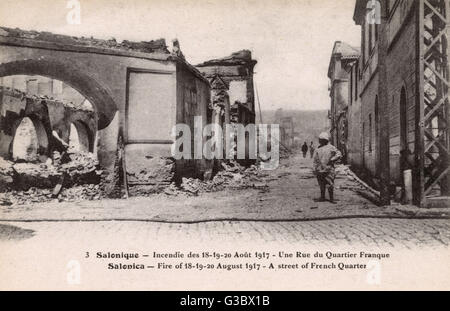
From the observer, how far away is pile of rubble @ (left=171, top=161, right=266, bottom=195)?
9820 millimetres

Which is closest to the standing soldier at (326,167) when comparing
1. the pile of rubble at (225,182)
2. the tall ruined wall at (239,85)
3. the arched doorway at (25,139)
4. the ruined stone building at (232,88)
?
the pile of rubble at (225,182)

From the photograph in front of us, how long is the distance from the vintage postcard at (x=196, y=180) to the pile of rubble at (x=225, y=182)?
5.0 inches

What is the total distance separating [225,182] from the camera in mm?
11727

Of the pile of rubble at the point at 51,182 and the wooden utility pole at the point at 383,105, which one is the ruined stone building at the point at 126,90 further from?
the wooden utility pole at the point at 383,105

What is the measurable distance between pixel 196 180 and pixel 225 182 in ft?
4.99

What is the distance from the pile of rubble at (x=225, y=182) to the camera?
982 centimetres

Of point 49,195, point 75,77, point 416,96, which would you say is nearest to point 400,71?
point 416,96

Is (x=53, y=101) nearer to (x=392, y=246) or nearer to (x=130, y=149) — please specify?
(x=130, y=149)

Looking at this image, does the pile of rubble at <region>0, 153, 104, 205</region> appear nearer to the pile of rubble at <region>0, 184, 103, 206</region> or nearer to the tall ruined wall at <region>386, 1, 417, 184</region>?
the pile of rubble at <region>0, 184, 103, 206</region>

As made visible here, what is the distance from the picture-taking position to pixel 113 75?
30.2 ft

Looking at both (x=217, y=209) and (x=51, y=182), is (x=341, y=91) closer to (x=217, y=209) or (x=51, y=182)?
(x=217, y=209)

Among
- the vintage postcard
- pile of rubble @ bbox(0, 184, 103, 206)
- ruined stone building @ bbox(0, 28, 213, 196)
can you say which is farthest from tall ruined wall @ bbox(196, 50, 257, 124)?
pile of rubble @ bbox(0, 184, 103, 206)
